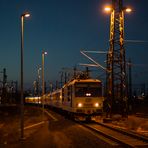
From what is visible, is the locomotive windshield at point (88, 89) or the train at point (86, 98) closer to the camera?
the train at point (86, 98)

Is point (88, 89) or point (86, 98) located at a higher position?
point (88, 89)

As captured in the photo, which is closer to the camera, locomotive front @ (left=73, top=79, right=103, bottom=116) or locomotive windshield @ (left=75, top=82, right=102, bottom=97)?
locomotive front @ (left=73, top=79, right=103, bottom=116)

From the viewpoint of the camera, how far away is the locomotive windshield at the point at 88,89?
1464 inches

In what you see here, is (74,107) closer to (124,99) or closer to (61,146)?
(124,99)

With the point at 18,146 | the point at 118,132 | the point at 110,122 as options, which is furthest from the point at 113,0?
the point at 18,146

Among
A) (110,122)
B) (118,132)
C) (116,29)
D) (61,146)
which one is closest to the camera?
(61,146)

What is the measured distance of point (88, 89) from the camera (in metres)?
37.4

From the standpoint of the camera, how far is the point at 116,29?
3809 cm

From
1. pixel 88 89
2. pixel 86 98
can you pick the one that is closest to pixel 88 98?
pixel 86 98

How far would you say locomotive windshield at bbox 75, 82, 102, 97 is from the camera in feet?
122

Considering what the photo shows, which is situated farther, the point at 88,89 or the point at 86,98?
the point at 88,89

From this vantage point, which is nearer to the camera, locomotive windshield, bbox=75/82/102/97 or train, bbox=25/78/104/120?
train, bbox=25/78/104/120

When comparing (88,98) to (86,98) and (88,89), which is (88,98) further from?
(88,89)

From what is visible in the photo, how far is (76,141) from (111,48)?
17.0m
